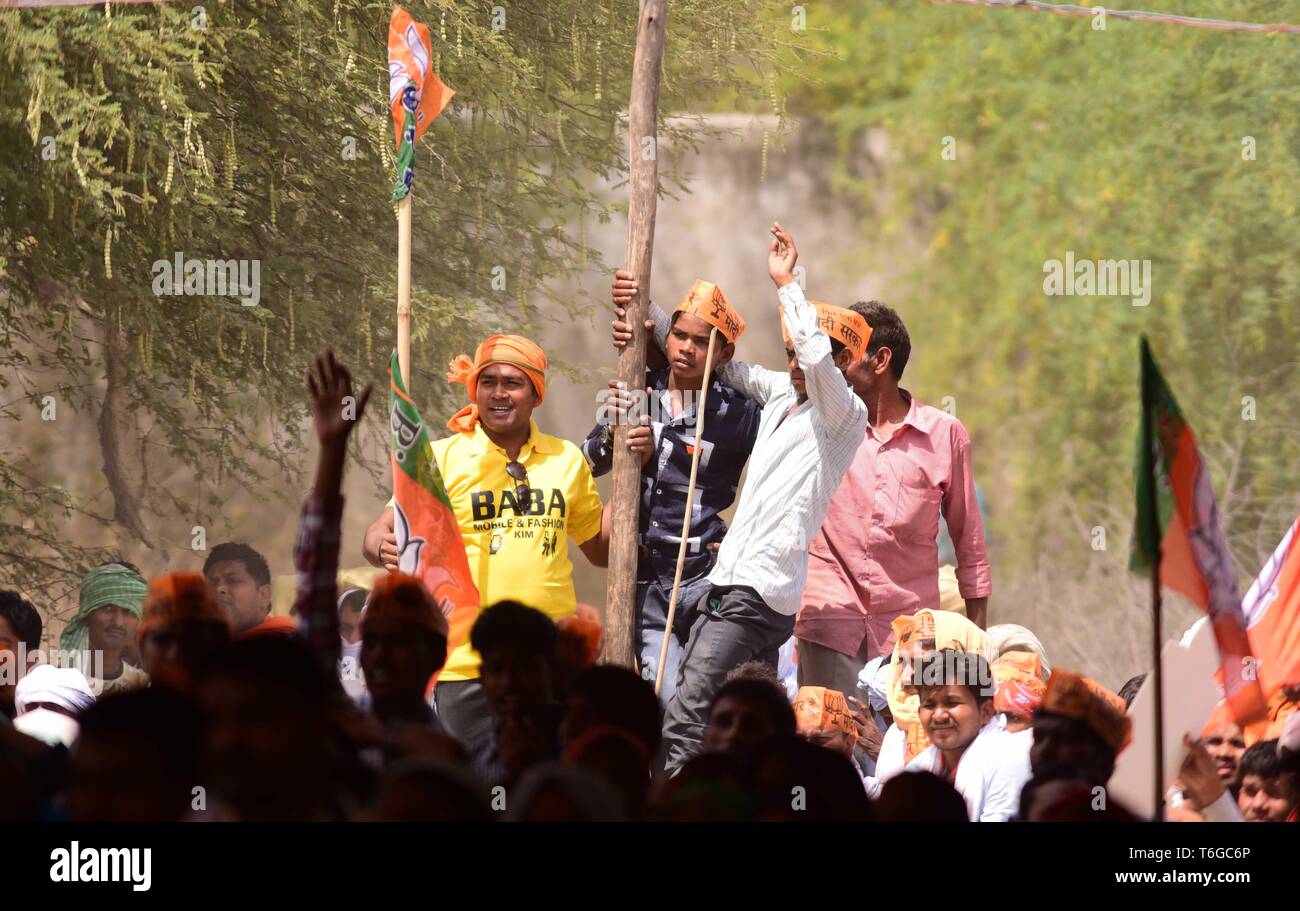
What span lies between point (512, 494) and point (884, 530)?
1.38 metres

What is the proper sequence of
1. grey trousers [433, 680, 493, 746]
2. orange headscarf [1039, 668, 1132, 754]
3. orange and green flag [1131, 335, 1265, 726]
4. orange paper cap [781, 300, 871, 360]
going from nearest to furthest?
orange and green flag [1131, 335, 1265, 726], orange headscarf [1039, 668, 1132, 754], grey trousers [433, 680, 493, 746], orange paper cap [781, 300, 871, 360]

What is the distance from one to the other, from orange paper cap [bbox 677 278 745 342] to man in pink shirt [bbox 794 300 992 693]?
0.59 m

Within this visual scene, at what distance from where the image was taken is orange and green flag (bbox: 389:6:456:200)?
5.89m

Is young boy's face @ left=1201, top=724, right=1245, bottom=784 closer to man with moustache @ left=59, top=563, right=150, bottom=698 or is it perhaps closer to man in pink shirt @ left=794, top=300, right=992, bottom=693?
man in pink shirt @ left=794, top=300, right=992, bottom=693

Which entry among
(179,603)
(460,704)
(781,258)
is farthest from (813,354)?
(179,603)

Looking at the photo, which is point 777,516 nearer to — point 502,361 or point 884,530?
point 884,530

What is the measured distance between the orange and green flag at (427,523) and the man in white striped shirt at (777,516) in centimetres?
74

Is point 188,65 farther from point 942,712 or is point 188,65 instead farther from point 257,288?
point 942,712

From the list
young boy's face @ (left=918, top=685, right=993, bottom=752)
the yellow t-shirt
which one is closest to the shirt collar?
the yellow t-shirt

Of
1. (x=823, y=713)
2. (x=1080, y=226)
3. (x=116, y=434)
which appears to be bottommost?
(x=823, y=713)

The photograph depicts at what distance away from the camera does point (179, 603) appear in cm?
438

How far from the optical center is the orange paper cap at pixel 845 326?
5930mm
